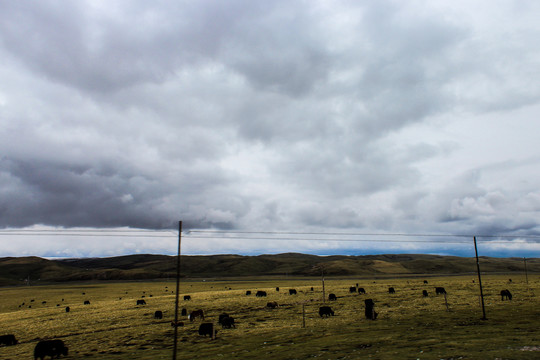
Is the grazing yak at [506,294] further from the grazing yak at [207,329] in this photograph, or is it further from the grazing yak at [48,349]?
the grazing yak at [48,349]

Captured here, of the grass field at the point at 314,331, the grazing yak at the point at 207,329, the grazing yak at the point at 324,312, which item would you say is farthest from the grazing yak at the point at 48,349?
the grazing yak at the point at 324,312

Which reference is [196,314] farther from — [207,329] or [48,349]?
[48,349]

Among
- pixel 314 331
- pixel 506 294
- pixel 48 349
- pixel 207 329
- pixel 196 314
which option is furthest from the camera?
pixel 506 294

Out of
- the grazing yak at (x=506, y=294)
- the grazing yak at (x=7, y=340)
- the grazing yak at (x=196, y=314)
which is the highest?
the grazing yak at (x=506, y=294)

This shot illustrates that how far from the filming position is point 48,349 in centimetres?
3111

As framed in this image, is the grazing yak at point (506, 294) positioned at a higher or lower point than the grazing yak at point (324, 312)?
higher

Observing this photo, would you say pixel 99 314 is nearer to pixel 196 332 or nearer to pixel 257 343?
pixel 196 332

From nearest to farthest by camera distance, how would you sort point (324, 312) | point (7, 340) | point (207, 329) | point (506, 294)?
1. point (207, 329)
2. point (7, 340)
3. point (324, 312)
4. point (506, 294)

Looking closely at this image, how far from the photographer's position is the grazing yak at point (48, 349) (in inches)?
1204

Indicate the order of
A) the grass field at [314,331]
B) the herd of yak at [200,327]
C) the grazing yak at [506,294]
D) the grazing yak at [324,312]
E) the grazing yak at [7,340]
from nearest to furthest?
the grass field at [314,331], the herd of yak at [200,327], the grazing yak at [7,340], the grazing yak at [324,312], the grazing yak at [506,294]

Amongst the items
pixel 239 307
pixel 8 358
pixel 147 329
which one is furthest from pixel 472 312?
pixel 8 358

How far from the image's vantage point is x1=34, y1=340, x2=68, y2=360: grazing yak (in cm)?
3058

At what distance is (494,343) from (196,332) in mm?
29872

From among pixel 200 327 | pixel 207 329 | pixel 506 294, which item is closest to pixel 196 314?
pixel 200 327
